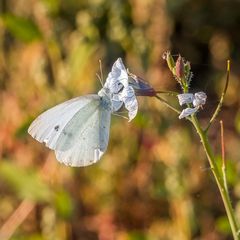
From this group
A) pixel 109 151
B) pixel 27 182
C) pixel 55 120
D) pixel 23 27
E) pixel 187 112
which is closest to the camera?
pixel 187 112

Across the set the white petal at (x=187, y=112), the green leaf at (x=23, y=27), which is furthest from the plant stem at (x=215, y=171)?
the green leaf at (x=23, y=27)

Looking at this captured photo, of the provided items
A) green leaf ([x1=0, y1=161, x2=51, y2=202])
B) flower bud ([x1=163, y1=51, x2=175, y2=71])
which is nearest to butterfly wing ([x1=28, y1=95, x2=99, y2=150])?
flower bud ([x1=163, y1=51, x2=175, y2=71])

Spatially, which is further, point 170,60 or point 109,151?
point 109,151

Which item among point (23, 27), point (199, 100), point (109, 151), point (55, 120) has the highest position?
point (199, 100)

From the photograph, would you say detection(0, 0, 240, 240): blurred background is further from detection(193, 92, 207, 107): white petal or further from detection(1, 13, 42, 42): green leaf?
detection(193, 92, 207, 107): white petal

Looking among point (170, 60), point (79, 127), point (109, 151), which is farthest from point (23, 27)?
point (170, 60)

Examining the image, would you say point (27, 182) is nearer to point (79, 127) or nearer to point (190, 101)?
point (79, 127)

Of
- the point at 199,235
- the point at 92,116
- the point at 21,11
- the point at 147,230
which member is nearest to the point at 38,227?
the point at 147,230

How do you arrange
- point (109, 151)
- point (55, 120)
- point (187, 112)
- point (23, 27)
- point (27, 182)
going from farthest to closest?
point (109, 151)
point (23, 27)
point (27, 182)
point (55, 120)
point (187, 112)
